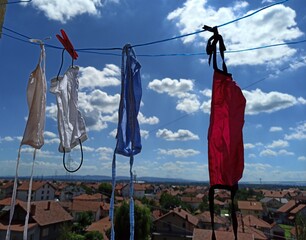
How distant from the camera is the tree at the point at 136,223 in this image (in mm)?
18531

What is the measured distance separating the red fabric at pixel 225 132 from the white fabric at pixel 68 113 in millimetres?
1391

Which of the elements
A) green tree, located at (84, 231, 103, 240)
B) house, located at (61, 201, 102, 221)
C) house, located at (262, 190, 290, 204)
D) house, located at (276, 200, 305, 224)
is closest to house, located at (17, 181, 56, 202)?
house, located at (61, 201, 102, 221)

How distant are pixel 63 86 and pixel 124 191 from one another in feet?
183

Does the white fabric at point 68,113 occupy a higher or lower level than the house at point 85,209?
higher

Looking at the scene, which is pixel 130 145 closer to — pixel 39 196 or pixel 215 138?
pixel 215 138

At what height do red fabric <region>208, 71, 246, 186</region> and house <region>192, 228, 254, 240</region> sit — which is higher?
red fabric <region>208, 71, 246, 186</region>

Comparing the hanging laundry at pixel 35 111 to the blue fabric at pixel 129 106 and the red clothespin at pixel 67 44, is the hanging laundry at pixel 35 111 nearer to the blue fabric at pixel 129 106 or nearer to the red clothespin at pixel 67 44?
the red clothespin at pixel 67 44

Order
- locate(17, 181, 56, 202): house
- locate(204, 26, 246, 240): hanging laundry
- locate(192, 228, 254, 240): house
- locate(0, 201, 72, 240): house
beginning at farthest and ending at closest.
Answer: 1. locate(17, 181, 56, 202): house
2. locate(0, 201, 72, 240): house
3. locate(192, 228, 254, 240): house
4. locate(204, 26, 246, 240): hanging laundry

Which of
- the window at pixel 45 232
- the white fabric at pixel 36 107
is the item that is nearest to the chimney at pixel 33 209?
the window at pixel 45 232

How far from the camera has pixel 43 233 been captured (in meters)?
19.7

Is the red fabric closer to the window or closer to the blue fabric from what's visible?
the blue fabric

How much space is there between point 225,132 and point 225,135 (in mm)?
27

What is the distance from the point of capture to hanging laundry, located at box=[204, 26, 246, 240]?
223 centimetres

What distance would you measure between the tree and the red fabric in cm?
1706
